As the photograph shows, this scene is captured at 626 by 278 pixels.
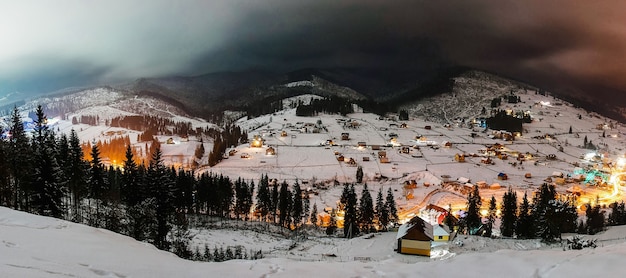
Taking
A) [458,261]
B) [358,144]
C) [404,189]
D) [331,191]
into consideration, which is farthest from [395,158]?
[458,261]

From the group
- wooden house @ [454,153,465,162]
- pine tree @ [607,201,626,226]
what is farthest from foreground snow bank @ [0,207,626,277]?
wooden house @ [454,153,465,162]

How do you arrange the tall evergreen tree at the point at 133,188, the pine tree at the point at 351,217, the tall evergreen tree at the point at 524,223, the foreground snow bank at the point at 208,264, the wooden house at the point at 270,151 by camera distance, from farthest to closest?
the wooden house at the point at 270,151 < the pine tree at the point at 351,217 < the tall evergreen tree at the point at 524,223 < the tall evergreen tree at the point at 133,188 < the foreground snow bank at the point at 208,264

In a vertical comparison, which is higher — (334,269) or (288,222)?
(334,269)

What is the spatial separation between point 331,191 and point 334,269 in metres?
80.2

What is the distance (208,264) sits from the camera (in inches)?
508

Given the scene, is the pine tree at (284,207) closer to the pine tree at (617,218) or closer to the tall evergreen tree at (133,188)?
the tall evergreen tree at (133,188)

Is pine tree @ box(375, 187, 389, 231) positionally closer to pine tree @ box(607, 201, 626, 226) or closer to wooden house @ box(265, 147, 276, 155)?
pine tree @ box(607, 201, 626, 226)

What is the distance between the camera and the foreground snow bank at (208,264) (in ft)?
33.3

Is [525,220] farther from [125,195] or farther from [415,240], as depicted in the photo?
[125,195]

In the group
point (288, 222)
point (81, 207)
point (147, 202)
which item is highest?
point (147, 202)

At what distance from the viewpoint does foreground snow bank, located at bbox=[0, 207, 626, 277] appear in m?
10.1

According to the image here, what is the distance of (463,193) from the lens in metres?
90.7

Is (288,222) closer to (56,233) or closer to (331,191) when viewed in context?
(331,191)

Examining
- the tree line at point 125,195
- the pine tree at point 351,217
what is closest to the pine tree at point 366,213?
the tree line at point 125,195
